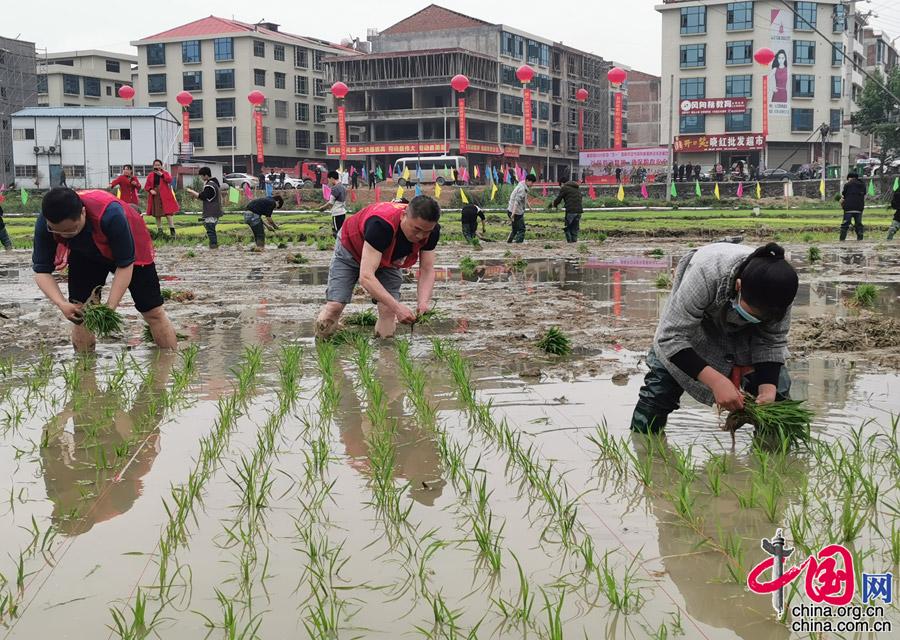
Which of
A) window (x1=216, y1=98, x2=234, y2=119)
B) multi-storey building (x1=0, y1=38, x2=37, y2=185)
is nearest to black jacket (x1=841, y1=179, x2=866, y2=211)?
multi-storey building (x1=0, y1=38, x2=37, y2=185)

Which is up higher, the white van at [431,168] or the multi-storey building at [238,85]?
the multi-storey building at [238,85]

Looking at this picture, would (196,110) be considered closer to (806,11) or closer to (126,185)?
(806,11)

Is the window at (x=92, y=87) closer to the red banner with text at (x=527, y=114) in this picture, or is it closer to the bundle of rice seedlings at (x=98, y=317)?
the red banner with text at (x=527, y=114)

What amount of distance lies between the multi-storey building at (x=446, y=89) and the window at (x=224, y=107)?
722 cm

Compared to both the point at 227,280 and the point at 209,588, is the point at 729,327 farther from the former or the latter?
the point at 227,280

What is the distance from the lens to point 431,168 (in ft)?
192

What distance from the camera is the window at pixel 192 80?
7481 cm

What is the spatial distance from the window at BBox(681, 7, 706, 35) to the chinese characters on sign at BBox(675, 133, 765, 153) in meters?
8.32

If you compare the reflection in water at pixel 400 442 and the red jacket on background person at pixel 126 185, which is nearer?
the reflection in water at pixel 400 442

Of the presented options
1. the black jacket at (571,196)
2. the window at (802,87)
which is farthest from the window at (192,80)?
the black jacket at (571,196)

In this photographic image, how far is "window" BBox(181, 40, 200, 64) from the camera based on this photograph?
7469 cm

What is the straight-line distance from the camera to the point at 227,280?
47.4 feet

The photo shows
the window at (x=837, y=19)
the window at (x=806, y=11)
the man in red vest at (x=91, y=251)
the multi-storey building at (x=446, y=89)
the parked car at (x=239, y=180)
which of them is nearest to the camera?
the man in red vest at (x=91, y=251)

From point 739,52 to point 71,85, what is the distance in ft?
158
